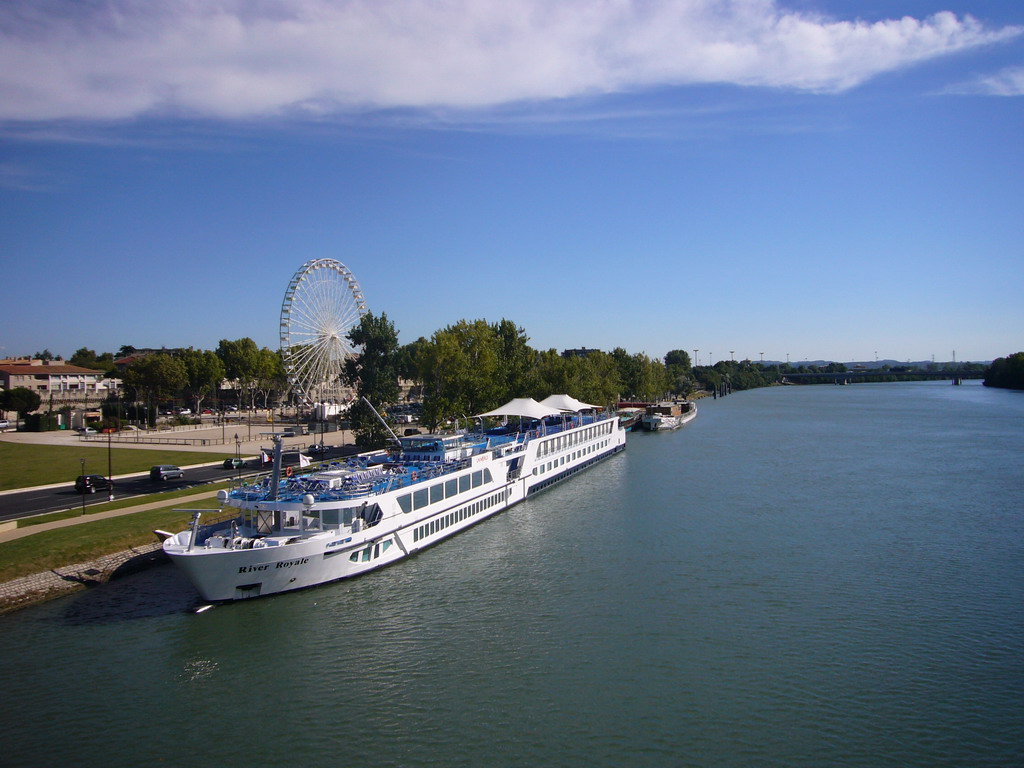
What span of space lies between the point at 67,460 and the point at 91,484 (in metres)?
17.1

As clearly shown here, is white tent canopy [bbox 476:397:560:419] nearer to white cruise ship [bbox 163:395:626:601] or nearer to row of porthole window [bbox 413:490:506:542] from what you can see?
white cruise ship [bbox 163:395:626:601]

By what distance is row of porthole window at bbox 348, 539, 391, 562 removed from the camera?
31297 millimetres

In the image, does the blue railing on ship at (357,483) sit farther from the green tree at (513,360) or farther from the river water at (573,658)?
the green tree at (513,360)

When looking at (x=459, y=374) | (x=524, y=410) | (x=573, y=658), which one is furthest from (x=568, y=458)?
(x=573, y=658)

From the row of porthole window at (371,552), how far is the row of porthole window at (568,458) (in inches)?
890

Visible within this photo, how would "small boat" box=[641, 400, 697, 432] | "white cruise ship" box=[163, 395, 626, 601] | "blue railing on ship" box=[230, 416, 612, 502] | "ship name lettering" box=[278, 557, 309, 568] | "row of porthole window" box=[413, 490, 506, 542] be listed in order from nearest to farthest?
"white cruise ship" box=[163, 395, 626, 601] → "ship name lettering" box=[278, 557, 309, 568] → "blue railing on ship" box=[230, 416, 612, 502] → "row of porthole window" box=[413, 490, 506, 542] → "small boat" box=[641, 400, 697, 432]

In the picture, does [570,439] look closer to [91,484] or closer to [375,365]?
[375,365]

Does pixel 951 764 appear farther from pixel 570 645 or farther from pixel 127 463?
pixel 127 463

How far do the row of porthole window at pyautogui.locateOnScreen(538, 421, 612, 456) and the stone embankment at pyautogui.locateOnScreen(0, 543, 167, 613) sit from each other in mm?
30308

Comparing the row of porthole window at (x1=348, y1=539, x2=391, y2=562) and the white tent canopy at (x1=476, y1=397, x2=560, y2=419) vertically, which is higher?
the white tent canopy at (x1=476, y1=397, x2=560, y2=419)

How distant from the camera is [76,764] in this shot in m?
17.9

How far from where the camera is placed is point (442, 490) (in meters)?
39.0

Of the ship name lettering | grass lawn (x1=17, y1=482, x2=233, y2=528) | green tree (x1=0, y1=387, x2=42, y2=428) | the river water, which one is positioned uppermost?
green tree (x1=0, y1=387, x2=42, y2=428)

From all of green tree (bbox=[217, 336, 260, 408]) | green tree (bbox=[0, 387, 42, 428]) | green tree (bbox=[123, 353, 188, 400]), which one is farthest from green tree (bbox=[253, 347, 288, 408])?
green tree (bbox=[0, 387, 42, 428])
